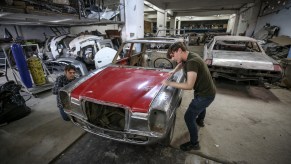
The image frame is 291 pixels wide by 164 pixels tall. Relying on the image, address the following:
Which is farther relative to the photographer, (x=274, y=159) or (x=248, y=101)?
(x=248, y=101)

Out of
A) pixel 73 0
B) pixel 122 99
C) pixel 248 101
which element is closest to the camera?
pixel 122 99

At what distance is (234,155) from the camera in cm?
218

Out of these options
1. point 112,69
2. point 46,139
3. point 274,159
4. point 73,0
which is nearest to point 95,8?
point 73,0

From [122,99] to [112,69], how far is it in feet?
3.89

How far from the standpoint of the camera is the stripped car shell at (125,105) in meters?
1.71

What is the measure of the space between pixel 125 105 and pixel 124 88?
0.42 m

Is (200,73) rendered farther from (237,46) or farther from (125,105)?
(237,46)

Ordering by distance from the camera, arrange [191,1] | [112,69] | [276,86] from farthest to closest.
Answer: [191,1]
[276,86]
[112,69]

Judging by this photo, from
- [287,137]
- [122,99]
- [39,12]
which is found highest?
[39,12]

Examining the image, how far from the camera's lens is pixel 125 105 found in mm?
1750

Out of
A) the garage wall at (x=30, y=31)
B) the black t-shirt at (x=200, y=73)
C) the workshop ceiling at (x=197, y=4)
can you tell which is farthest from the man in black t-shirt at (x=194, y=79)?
the workshop ceiling at (x=197, y=4)

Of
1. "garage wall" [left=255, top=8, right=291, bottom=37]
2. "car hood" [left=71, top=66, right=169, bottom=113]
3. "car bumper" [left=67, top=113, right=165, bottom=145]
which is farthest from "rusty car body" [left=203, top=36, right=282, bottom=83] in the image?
"garage wall" [left=255, top=8, right=291, bottom=37]

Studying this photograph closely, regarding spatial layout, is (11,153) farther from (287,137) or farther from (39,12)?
(287,137)

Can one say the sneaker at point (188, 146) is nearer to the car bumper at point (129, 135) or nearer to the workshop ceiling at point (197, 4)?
the car bumper at point (129, 135)
